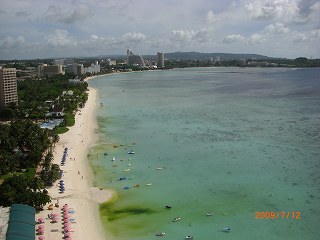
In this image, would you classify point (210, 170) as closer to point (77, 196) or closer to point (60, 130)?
point (77, 196)

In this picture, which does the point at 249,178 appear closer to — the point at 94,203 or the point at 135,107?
the point at 94,203

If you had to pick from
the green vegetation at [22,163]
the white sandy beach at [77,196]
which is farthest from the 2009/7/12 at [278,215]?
the green vegetation at [22,163]

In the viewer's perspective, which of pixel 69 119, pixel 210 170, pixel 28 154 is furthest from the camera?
pixel 69 119

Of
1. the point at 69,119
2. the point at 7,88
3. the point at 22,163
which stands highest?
the point at 7,88

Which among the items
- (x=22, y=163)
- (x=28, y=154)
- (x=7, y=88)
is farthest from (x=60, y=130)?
(x=7, y=88)

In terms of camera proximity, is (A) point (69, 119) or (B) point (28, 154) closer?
(B) point (28, 154)

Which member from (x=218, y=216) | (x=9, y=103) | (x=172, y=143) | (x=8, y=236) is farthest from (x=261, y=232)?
(x=9, y=103)
